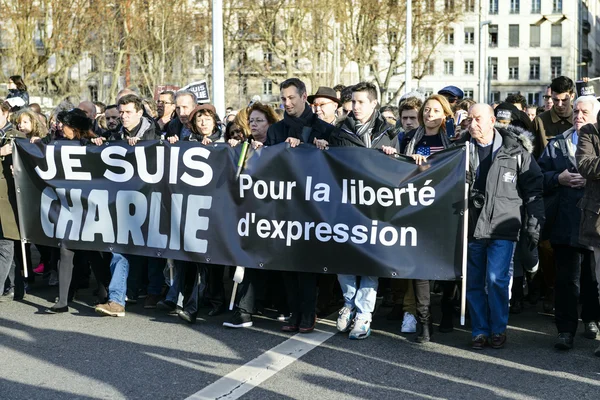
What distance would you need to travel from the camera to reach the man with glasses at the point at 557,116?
8.50 metres

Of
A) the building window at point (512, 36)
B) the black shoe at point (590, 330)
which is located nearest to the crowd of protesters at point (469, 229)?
the black shoe at point (590, 330)

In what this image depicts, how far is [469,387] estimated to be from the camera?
5707 mm

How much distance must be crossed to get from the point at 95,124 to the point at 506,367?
7739 mm

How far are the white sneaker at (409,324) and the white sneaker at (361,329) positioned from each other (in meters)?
0.30

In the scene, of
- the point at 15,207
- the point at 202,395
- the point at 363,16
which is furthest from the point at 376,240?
the point at 363,16

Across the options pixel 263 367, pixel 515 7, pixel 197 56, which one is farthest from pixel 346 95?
pixel 515 7

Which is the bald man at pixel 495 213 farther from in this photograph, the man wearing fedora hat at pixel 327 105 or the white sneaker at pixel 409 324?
the man wearing fedora hat at pixel 327 105

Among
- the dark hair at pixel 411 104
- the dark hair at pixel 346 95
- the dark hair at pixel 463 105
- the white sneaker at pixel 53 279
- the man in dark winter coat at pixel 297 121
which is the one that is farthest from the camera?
the dark hair at pixel 346 95

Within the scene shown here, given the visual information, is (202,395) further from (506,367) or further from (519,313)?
(519,313)

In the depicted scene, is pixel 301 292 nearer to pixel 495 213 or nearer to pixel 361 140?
pixel 361 140

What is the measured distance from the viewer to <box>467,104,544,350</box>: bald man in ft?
21.6

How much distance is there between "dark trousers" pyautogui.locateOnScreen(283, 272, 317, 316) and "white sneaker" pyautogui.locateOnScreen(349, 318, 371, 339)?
0.45 meters

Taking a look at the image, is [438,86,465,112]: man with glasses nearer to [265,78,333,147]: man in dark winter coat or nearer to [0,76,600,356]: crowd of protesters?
[0,76,600,356]: crowd of protesters

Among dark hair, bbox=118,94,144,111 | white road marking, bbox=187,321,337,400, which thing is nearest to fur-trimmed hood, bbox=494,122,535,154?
white road marking, bbox=187,321,337,400
